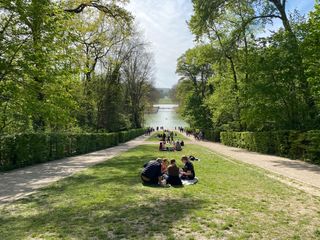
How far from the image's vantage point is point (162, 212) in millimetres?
7723

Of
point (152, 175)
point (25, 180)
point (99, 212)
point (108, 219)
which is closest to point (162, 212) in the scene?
point (108, 219)

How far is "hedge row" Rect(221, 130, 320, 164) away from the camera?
1851 centimetres

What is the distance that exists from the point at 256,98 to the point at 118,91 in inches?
1107

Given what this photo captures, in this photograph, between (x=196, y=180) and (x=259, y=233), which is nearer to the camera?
(x=259, y=233)

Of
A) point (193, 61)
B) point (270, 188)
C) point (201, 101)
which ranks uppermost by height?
point (193, 61)

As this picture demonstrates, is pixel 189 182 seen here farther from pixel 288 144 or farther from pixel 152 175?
pixel 288 144

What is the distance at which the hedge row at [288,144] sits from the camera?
60.7 feet

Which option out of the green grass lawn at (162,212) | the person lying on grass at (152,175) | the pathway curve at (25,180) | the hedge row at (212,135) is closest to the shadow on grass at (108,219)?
the green grass lawn at (162,212)

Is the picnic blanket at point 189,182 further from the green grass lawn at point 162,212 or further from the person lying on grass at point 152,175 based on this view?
the person lying on grass at point 152,175

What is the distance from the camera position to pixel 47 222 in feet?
23.1

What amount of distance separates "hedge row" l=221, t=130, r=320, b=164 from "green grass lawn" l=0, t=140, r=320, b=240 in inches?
303

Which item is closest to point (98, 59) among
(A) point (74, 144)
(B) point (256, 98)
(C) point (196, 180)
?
(A) point (74, 144)

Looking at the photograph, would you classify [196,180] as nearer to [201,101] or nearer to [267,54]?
[267,54]

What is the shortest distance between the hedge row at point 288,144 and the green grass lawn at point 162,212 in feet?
25.2
